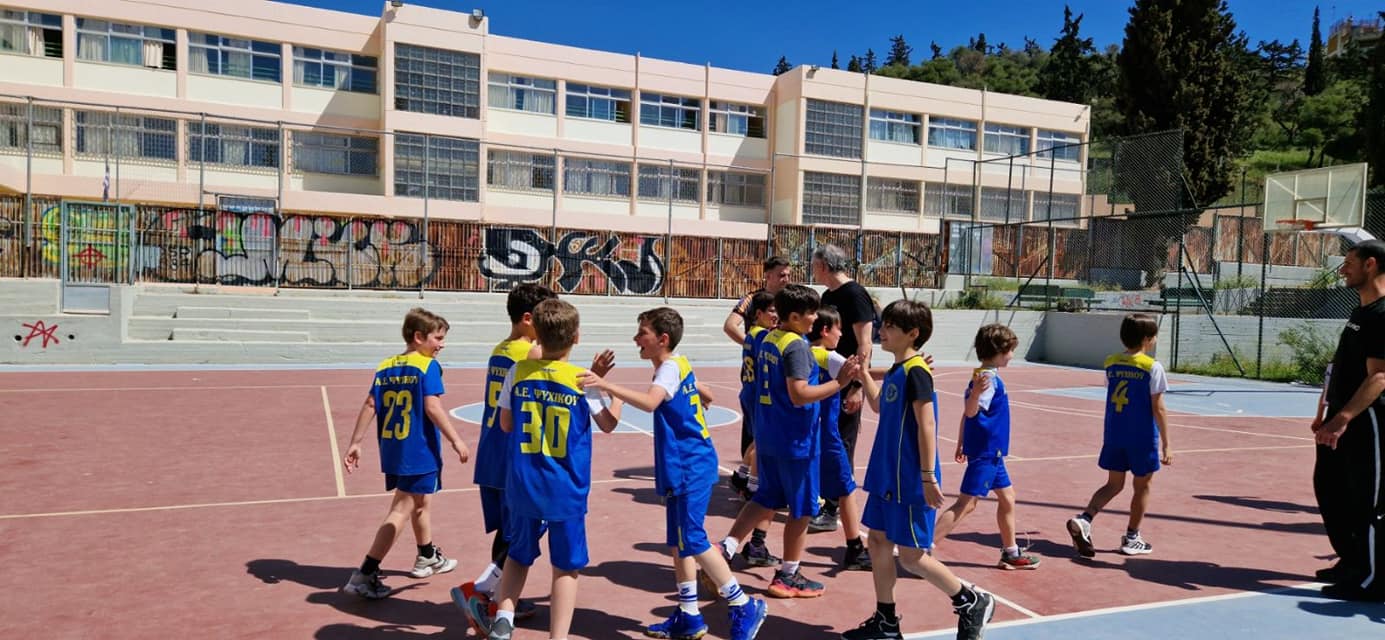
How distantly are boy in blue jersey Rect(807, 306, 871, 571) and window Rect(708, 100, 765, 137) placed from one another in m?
37.4

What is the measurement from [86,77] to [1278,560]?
37.7m

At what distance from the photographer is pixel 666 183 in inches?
1597

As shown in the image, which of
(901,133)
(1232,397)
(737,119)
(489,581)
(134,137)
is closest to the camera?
(489,581)

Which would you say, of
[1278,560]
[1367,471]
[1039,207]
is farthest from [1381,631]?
[1039,207]

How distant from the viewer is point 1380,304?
505 cm

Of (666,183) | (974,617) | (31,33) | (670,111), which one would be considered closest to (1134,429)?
(974,617)

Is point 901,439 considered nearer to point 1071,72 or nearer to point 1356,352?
point 1356,352

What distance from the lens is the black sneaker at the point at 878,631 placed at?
4.25 m

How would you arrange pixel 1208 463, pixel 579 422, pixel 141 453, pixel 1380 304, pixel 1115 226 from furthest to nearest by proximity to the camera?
pixel 1115 226 → pixel 1208 463 → pixel 141 453 → pixel 1380 304 → pixel 579 422

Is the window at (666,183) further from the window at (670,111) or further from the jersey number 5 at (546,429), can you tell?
the jersey number 5 at (546,429)

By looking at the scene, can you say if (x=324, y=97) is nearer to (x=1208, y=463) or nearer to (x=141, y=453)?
(x=141, y=453)

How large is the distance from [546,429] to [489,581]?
1028 millimetres

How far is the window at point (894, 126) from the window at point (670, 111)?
29.6ft

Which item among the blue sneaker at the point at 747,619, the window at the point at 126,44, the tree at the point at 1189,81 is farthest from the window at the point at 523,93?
the blue sneaker at the point at 747,619
